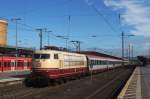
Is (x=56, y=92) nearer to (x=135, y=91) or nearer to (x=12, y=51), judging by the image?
(x=135, y=91)

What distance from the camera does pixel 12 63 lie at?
73938 millimetres

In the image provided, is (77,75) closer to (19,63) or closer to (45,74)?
(45,74)

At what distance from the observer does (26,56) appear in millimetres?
85125

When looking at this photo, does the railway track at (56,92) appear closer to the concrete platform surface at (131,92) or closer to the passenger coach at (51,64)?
the concrete platform surface at (131,92)

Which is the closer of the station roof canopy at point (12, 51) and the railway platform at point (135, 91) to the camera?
the railway platform at point (135, 91)

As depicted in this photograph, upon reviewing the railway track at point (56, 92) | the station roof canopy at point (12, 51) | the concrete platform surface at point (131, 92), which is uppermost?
the station roof canopy at point (12, 51)

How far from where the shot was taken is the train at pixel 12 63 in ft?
226

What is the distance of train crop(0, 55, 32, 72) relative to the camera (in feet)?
226

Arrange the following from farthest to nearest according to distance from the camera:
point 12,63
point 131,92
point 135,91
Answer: point 12,63
point 135,91
point 131,92

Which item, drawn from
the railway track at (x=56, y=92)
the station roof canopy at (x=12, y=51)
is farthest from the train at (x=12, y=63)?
the railway track at (x=56, y=92)

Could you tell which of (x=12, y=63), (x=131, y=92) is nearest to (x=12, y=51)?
(x=12, y=63)

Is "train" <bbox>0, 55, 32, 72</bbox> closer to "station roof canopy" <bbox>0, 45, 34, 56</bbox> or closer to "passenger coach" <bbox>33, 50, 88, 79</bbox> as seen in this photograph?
"station roof canopy" <bbox>0, 45, 34, 56</bbox>

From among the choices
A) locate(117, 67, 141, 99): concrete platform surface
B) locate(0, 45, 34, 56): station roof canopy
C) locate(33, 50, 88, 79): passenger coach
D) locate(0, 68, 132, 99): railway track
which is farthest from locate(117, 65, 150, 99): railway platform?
locate(0, 45, 34, 56): station roof canopy

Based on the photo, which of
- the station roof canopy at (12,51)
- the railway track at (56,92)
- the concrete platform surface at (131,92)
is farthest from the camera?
the station roof canopy at (12,51)
